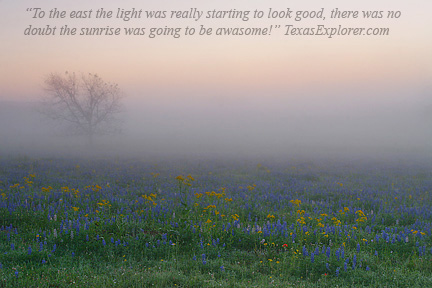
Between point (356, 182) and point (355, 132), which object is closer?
point (356, 182)

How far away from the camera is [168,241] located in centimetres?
601

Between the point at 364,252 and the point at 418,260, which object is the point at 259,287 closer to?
the point at 364,252

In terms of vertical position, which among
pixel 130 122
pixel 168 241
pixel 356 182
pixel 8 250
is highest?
pixel 130 122

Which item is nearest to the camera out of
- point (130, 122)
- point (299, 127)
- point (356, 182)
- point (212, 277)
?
point (212, 277)

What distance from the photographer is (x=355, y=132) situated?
8781cm

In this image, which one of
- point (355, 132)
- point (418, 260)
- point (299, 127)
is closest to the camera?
point (418, 260)

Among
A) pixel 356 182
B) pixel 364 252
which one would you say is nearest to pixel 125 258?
pixel 364 252

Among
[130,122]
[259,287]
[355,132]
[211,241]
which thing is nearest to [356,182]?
[211,241]

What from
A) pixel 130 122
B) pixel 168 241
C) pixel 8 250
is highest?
pixel 130 122

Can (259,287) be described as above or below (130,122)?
below

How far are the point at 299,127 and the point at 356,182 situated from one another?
8316 centimetres

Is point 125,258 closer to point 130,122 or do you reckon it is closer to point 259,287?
point 259,287

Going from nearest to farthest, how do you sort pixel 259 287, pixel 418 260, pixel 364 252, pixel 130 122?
1. pixel 259 287
2. pixel 418 260
3. pixel 364 252
4. pixel 130 122

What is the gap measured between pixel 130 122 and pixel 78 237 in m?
116
